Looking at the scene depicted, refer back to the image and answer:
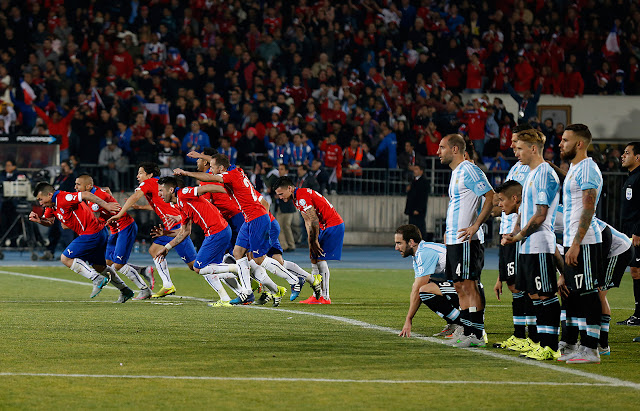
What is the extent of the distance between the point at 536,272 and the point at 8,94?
61.3 ft

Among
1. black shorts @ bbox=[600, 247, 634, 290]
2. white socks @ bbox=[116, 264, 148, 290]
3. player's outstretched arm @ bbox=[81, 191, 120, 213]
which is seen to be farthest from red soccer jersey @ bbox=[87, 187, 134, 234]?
black shorts @ bbox=[600, 247, 634, 290]

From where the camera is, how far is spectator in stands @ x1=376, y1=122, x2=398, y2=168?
25.3 m

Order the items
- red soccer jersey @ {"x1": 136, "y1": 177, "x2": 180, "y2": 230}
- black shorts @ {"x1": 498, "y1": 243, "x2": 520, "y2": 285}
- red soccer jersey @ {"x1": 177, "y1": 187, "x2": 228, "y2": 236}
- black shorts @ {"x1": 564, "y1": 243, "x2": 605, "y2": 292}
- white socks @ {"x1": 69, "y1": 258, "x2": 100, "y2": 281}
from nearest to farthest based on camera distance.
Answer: black shorts @ {"x1": 564, "y1": 243, "x2": 605, "y2": 292}, black shorts @ {"x1": 498, "y1": 243, "x2": 520, "y2": 285}, red soccer jersey @ {"x1": 177, "y1": 187, "x2": 228, "y2": 236}, white socks @ {"x1": 69, "y1": 258, "x2": 100, "y2": 281}, red soccer jersey @ {"x1": 136, "y1": 177, "x2": 180, "y2": 230}

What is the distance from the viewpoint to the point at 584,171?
8.40 metres

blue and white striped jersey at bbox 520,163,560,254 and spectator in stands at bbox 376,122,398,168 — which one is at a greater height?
spectator in stands at bbox 376,122,398,168

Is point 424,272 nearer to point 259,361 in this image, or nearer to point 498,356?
point 498,356

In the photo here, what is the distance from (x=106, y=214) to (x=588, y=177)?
813 cm

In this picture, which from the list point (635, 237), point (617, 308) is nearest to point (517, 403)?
point (635, 237)

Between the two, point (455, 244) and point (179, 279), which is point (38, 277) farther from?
point (455, 244)

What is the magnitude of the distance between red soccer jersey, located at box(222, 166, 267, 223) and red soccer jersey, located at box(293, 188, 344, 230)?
78cm

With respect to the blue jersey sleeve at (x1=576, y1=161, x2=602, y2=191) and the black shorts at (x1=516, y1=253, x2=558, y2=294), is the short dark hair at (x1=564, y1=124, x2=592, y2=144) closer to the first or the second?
the blue jersey sleeve at (x1=576, y1=161, x2=602, y2=191)

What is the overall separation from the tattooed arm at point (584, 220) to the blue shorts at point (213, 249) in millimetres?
6352

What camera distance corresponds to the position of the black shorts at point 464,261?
372 inches

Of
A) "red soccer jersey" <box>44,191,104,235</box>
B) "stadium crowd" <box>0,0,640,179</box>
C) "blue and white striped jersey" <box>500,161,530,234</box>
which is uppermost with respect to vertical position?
"stadium crowd" <box>0,0,640,179</box>
